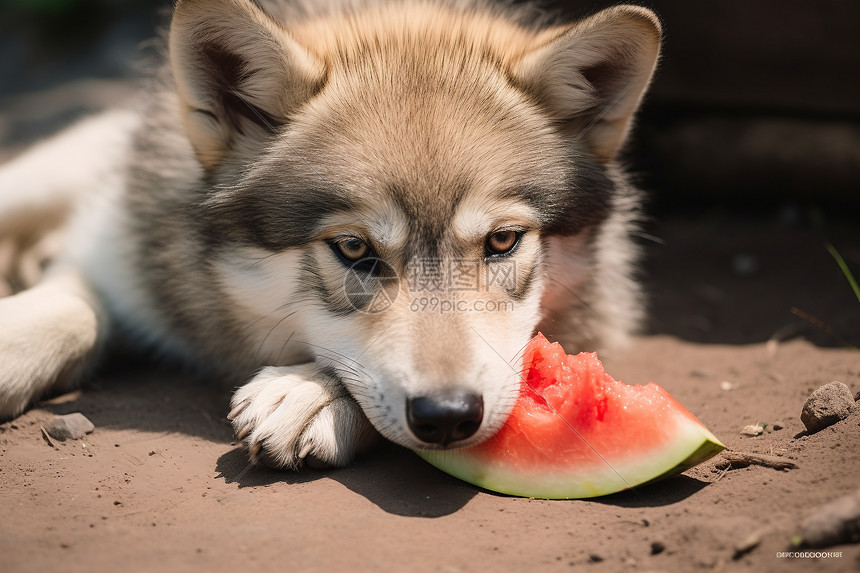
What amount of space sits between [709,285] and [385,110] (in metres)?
2.82

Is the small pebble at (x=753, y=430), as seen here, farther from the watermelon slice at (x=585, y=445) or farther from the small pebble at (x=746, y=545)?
the small pebble at (x=746, y=545)

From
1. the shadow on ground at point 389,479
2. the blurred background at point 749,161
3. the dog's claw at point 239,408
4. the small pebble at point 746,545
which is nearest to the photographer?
the small pebble at point 746,545

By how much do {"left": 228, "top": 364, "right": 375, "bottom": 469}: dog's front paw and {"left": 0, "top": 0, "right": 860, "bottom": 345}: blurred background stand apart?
202 centimetres

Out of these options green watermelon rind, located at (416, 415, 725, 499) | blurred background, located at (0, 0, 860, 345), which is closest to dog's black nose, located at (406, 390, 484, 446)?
green watermelon rind, located at (416, 415, 725, 499)

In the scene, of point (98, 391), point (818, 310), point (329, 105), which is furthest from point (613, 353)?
point (98, 391)

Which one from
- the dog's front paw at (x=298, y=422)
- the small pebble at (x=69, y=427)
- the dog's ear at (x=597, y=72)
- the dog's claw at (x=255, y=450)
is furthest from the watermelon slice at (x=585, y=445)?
the small pebble at (x=69, y=427)

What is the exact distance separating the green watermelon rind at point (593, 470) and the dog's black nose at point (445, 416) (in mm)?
186

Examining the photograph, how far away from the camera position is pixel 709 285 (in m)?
4.55

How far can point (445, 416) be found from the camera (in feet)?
6.77

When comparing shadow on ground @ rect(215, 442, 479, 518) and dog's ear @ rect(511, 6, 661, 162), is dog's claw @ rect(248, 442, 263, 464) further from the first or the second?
dog's ear @ rect(511, 6, 661, 162)

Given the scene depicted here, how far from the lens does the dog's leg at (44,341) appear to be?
8.91 feet

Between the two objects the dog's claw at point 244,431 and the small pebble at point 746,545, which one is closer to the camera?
the small pebble at point 746,545

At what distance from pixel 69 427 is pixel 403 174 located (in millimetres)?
1526

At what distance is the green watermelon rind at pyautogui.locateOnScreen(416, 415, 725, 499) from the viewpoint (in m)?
2.14
